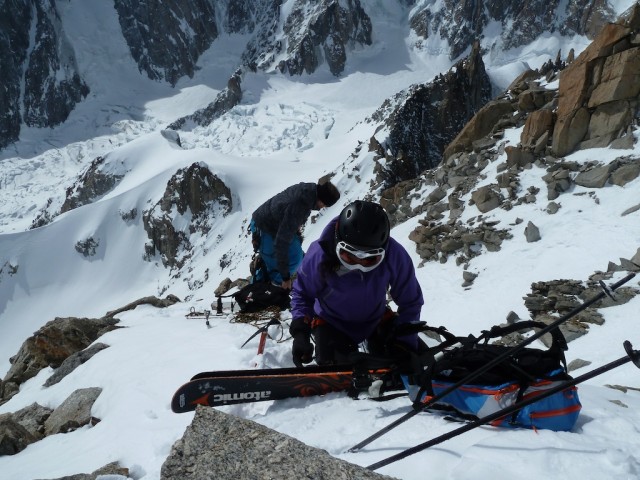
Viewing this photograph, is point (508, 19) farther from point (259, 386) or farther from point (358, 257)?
point (259, 386)

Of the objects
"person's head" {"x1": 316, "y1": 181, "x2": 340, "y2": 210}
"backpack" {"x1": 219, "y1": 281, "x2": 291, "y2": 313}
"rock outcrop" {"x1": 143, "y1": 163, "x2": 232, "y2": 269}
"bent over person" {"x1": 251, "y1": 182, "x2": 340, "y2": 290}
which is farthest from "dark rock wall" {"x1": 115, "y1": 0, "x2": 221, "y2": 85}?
"person's head" {"x1": 316, "y1": 181, "x2": 340, "y2": 210}

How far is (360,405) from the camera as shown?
363 cm

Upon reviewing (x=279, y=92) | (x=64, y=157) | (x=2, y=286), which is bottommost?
(x=2, y=286)

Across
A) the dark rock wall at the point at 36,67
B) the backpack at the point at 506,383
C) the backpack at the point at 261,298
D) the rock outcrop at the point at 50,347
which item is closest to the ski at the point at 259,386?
the backpack at the point at 506,383

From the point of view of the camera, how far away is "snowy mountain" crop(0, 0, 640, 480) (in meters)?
3.89

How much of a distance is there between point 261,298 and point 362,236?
4941 millimetres

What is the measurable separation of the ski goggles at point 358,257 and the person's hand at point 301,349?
82 centimetres

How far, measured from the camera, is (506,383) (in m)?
2.86

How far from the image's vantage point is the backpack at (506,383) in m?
2.62

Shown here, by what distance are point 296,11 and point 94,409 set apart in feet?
501

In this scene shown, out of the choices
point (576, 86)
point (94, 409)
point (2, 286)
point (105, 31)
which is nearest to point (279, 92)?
point (105, 31)

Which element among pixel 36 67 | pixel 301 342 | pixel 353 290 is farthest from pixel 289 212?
pixel 36 67

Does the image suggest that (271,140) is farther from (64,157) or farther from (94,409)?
(94,409)

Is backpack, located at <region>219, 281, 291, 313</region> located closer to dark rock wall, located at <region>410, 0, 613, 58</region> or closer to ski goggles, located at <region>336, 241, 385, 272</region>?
ski goggles, located at <region>336, 241, 385, 272</region>
